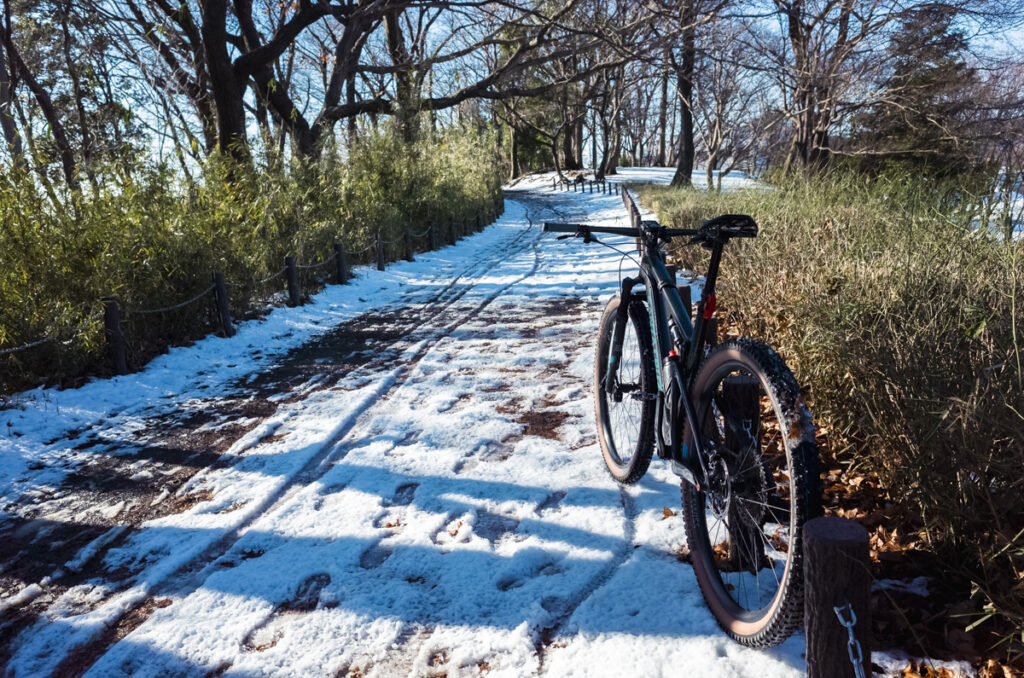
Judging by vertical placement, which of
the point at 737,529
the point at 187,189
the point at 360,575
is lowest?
the point at 360,575

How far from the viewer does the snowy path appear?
240 cm

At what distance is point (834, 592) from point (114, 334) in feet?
20.6

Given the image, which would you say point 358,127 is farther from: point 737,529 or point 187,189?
point 737,529

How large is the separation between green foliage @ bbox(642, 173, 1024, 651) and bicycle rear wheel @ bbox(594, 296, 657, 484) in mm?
1050

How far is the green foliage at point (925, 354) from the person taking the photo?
2357 mm

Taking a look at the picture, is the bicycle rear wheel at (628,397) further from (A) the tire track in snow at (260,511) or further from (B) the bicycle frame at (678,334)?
(A) the tire track in snow at (260,511)

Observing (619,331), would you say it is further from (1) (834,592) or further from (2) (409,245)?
(2) (409,245)

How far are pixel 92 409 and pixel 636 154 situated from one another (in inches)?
2760

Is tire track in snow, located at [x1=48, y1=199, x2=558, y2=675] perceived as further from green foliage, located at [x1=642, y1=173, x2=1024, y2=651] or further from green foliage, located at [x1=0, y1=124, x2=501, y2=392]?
green foliage, located at [x1=642, y1=173, x2=1024, y2=651]

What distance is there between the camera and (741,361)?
208cm

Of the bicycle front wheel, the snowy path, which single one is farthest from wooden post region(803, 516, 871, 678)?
the snowy path

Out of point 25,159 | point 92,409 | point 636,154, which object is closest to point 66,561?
point 92,409

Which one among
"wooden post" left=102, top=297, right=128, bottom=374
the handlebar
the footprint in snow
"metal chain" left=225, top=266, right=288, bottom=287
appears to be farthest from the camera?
"metal chain" left=225, top=266, right=288, bottom=287

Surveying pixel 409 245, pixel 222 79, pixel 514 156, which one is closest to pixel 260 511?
pixel 222 79
